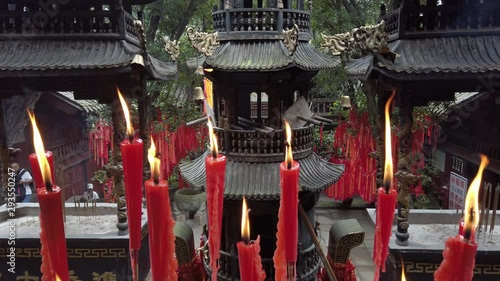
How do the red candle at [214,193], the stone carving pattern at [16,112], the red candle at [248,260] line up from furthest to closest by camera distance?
1. the stone carving pattern at [16,112]
2. the red candle at [214,193]
3. the red candle at [248,260]

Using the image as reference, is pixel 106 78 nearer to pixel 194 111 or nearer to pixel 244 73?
pixel 244 73

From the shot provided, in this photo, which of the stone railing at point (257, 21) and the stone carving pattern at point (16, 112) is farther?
the stone carving pattern at point (16, 112)

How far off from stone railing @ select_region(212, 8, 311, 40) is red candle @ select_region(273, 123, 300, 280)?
6.03 meters

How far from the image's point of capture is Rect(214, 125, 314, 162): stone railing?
6.91 m

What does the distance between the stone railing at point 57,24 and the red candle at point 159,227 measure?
6.32 m

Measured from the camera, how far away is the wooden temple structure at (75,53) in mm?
6062

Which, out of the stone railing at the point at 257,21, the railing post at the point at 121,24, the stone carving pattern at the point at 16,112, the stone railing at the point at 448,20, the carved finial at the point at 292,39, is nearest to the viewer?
the stone railing at the point at 448,20

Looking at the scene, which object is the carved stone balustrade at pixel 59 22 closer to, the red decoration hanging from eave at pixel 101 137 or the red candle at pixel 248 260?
the red decoration hanging from eave at pixel 101 137

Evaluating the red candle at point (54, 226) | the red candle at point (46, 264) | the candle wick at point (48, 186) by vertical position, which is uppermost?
the candle wick at point (48, 186)

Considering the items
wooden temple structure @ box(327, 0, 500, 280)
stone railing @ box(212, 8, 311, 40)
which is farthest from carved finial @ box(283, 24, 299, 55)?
stone railing @ box(212, 8, 311, 40)

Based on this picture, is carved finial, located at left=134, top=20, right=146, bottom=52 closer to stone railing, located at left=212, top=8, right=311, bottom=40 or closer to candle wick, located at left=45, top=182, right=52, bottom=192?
stone railing, located at left=212, top=8, right=311, bottom=40

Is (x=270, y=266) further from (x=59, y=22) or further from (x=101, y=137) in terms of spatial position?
(x=101, y=137)

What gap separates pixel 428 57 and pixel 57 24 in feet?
20.5

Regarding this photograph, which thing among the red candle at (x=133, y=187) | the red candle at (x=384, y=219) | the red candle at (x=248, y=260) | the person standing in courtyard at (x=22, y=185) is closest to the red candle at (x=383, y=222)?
the red candle at (x=384, y=219)
